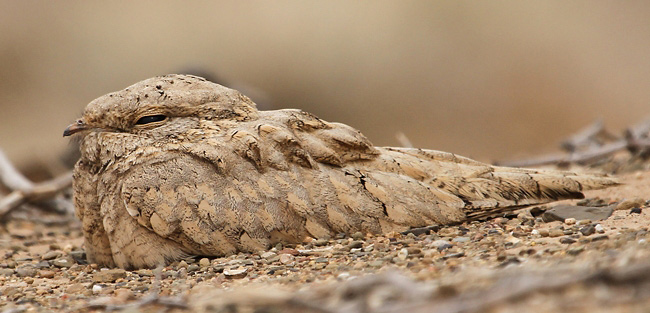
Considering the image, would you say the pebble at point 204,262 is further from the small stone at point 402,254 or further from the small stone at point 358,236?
the small stone at point 402,254

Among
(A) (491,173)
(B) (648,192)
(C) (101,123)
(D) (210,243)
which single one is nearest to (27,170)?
(C) (101,123)

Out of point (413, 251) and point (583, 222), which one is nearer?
point (413, 251)

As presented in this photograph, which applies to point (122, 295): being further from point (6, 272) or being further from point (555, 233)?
point (555, 233)

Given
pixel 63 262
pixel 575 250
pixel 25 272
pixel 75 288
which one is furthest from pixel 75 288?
pixel 575 250

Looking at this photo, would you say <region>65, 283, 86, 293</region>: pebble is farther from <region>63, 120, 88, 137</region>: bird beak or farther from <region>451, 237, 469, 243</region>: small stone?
<region>451, 237, 469, 243</region>: small stone

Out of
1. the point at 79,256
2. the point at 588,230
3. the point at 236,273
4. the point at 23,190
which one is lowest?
the point at 588,230

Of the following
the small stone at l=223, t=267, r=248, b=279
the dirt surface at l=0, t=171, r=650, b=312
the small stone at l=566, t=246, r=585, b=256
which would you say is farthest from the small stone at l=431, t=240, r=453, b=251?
the small stone at l=223, t=267, r=248, b=279

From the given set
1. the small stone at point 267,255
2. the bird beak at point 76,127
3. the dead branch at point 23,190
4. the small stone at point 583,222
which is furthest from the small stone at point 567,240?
the dead branch at point 23,190
